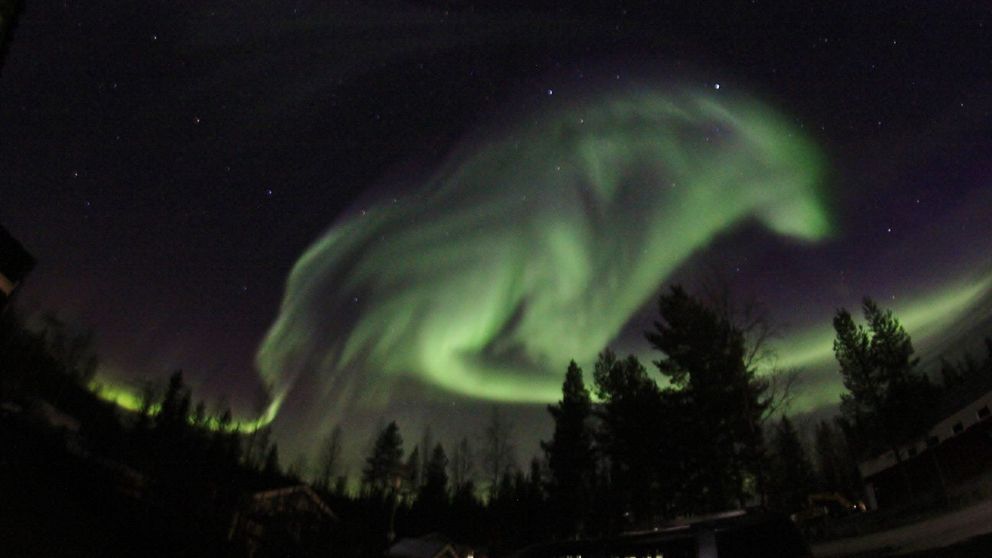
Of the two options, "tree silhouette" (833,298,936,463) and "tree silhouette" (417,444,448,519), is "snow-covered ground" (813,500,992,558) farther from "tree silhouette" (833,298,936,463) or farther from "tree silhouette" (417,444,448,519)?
"tree silhouette" (417,444,448,519)

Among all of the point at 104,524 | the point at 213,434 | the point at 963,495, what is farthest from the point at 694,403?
the point at 213,434

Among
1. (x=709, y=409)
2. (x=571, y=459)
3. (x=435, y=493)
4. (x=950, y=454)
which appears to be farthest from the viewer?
(x=435, y=493)

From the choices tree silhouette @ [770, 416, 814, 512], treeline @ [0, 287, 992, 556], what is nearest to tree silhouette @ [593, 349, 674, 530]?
treeline @ [0, 287, 992, 556]

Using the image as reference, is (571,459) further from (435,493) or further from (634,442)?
(435,493)

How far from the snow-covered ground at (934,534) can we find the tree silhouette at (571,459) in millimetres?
25184

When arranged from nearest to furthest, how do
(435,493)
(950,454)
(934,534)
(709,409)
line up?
(934,534) < (709,409) < (950,454) < (435,493)

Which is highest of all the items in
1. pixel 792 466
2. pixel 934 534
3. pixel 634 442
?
pixel 792 466

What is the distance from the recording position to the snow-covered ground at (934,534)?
16891mm

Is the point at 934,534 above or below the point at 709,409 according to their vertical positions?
below

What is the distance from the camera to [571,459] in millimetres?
50781

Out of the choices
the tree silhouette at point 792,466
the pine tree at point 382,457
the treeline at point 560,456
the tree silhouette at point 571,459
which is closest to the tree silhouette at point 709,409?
the treeline at point 560,456

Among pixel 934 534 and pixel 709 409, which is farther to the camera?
pixel 709 409

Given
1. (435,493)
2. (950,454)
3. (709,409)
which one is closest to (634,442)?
(709,409)

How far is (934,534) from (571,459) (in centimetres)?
3328
